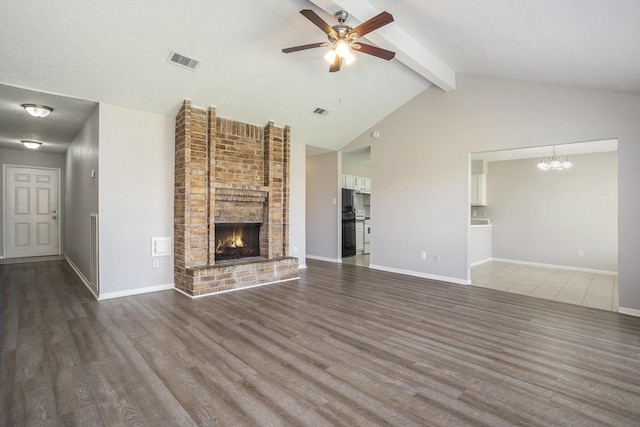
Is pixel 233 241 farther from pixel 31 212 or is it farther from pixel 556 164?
pixel 556 164

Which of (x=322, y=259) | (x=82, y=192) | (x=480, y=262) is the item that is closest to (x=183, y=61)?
(x=82, y=192)

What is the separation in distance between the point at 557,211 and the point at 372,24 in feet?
20.1

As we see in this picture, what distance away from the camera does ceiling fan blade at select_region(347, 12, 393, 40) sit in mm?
2639

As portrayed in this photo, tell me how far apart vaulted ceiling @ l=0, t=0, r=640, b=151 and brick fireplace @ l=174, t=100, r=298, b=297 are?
400 millimetres

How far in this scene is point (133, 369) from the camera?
89.4 inches

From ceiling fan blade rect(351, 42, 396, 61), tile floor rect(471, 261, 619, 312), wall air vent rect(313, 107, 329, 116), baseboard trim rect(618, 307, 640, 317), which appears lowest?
tile floor rect(471, 261, 619, 312)

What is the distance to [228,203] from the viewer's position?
4996 millimetres

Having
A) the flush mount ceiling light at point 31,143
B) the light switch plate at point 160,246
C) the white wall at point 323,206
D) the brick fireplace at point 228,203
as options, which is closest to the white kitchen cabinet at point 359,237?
the white wall at point 323,206

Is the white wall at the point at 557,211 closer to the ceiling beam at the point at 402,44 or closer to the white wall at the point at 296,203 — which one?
the ceiling beam at the point at 402,44

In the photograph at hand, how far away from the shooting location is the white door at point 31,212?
7.05m

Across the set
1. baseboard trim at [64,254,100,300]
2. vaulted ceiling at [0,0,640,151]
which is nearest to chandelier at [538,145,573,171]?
vaulted ceiling at [0,0,640,151]

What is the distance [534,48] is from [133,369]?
4.72 m

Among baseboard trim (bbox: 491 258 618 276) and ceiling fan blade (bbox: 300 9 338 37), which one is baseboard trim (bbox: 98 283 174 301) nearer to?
ceiling fan blade (bbox: 300 9 338 37)

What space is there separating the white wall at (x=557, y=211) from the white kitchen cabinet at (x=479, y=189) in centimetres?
24
